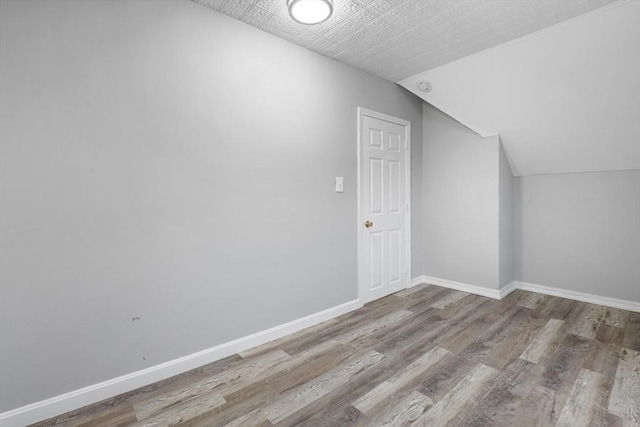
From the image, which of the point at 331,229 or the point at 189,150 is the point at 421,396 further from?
the point at 189,150

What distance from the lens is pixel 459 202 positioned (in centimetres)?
371

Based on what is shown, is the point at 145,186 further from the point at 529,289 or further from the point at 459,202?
the point at 529,289

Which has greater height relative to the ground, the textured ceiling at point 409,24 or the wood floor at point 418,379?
the textured ceiling at point 409,24

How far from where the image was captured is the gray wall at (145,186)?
62.9 inches

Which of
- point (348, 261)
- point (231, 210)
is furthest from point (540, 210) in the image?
point (231, 210)

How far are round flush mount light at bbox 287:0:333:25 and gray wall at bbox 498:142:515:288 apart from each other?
2.43 m

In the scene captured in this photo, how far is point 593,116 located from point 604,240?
1350 millimetres

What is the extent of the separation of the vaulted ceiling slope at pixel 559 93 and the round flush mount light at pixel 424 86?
0.04 metres

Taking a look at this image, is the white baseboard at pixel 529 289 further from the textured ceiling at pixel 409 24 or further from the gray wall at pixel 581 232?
the textured ceiling at pixel 409 24

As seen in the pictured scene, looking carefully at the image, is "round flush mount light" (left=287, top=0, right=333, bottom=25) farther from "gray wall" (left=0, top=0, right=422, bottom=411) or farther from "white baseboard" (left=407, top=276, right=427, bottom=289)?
"white baseboard" (left=407, top=276, right=427, bottom=289)

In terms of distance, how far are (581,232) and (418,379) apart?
8.97 feet

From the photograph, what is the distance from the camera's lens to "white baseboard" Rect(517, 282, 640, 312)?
3035mm

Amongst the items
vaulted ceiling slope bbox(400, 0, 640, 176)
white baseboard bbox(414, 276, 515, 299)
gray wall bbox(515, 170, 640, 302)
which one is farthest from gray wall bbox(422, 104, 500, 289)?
gray wall bbox(515, 170, 640, 302)

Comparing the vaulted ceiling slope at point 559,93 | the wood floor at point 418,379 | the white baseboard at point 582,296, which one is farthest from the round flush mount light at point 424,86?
the white baseboard at point 582,296
